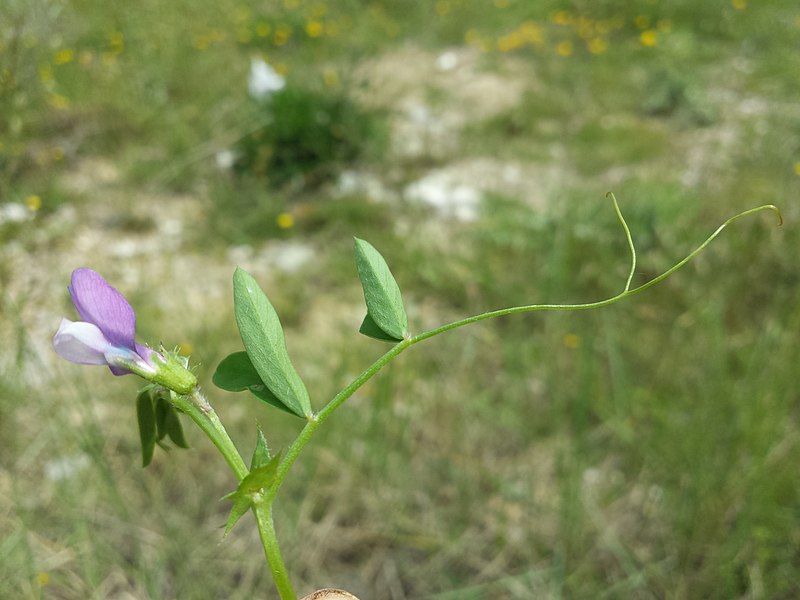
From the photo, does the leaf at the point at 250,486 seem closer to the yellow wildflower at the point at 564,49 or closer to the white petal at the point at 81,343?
the white petal at the point at 81,343

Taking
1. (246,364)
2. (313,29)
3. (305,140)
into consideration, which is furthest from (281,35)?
(246,364)

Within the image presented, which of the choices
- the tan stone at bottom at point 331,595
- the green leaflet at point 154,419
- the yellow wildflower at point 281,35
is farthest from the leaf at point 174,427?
the yellow wildflower at point 281,35

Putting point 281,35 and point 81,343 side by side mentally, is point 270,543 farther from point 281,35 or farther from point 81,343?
point 281,35

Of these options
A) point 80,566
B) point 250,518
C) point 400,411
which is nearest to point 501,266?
point 400,411

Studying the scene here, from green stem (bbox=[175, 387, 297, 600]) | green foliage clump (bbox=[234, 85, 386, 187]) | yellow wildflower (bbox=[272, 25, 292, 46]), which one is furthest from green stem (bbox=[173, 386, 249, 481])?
yellow wildflower (bbox=[272, 25, 292, 46])

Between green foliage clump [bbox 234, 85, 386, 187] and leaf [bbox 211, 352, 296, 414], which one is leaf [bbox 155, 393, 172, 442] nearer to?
leaf [bbox 211, 352, 296, 414]

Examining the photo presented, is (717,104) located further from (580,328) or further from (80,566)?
(80,566)
